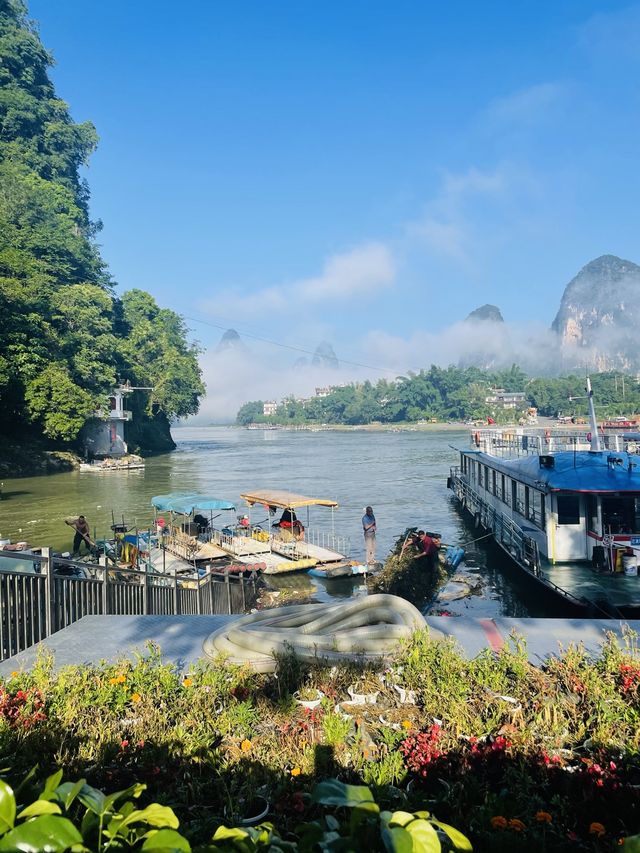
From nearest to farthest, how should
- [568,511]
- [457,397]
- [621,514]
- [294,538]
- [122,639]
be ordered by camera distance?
[122,639]
[621,514]
[568,511]
[294,538]
[457,397]

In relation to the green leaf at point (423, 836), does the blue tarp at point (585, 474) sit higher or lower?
lower

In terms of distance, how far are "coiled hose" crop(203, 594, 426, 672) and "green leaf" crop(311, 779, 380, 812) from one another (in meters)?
3.48

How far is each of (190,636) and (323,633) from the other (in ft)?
5.33

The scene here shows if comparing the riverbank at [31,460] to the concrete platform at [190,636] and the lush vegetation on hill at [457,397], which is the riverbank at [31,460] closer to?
the concrete platform at [190,636]

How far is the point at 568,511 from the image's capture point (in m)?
15.8

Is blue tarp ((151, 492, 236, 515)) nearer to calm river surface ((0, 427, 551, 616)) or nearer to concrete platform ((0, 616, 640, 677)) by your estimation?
calm river surface ((0, 427, 551, 616))

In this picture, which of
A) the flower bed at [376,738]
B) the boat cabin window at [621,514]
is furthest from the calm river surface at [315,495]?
the flower bed at [376,738]

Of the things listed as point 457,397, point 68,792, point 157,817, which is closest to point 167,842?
point 157,817

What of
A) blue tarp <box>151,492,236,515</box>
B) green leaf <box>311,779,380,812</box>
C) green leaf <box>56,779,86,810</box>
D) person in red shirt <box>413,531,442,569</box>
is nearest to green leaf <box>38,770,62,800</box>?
green leaf <box>56,779,86,810</box>

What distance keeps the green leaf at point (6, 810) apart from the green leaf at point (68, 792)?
170 millimetres

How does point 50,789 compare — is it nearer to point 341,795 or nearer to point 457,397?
point 341,795

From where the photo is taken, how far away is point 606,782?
3561mm

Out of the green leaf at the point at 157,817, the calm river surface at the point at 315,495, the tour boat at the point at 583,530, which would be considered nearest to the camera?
the green leaf at the point at 157,817

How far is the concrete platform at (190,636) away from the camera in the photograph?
6.11 metres
